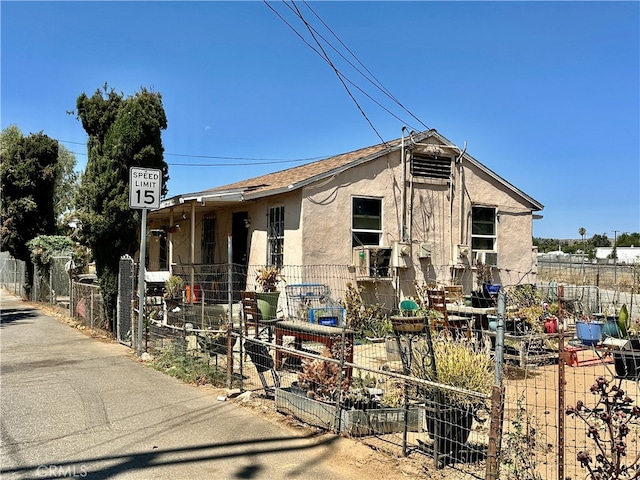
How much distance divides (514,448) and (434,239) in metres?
10.0

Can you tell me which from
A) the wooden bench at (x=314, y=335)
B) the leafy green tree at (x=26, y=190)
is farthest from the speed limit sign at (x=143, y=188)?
the leafy green tree at (x=26, y=190)

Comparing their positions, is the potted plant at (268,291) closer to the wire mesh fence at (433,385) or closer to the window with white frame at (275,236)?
the wire mesh fence at (433,385)

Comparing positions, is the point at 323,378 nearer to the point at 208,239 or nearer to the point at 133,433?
the point at 133,433

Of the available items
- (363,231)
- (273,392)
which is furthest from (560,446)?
(363,231)

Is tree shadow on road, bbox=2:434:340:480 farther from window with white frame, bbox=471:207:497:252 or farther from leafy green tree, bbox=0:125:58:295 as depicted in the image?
leafy green tree, bbox=0:125:58:295

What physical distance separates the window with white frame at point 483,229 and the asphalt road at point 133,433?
383 inches

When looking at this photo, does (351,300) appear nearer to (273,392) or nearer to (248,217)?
(248,217)

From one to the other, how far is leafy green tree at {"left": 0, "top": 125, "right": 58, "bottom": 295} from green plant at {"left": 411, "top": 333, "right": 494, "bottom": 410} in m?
20.5

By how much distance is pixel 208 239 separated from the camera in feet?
53.6

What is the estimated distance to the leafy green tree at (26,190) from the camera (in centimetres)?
2097

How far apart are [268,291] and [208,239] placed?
5.75 metres

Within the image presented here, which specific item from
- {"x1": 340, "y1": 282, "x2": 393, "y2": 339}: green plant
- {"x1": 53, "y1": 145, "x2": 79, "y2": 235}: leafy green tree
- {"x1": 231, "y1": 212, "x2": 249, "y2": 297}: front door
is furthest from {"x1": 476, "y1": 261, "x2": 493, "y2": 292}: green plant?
{"x1": 53, "y1": 145, "x2": 79, "y2": 235}: leafy green tree

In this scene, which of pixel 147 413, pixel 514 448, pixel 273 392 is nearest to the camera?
pixel 514 448

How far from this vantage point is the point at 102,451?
15.8 feet
